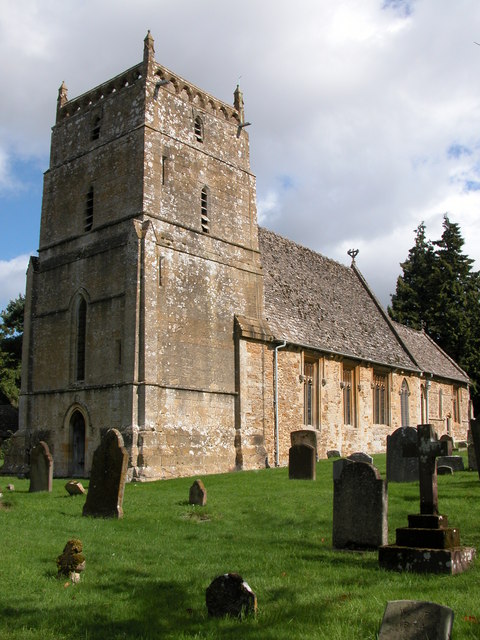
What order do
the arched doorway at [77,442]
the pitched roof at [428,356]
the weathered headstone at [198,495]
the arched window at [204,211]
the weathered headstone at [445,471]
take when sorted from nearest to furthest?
the weathered headstone at [198,495], the weathered headstone at [445,471], the arched doorway at [77,442], the arched window at [204,211], the pitched roof at [428,356]

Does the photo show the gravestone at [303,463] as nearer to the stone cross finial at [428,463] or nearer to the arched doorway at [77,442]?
the arched doorway at [77,442]

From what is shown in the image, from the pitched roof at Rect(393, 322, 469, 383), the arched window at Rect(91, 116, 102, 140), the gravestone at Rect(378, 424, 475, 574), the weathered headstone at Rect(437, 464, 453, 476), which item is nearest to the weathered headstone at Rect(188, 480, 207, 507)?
the gravestone at Rect(378, 424, 475, 574)

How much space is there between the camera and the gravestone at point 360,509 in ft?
30.3

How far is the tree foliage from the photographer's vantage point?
46688 mm

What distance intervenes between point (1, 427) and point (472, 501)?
30.1 m

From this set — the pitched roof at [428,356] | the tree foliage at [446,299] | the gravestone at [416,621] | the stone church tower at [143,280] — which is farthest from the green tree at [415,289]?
the gravestone at [416,621]

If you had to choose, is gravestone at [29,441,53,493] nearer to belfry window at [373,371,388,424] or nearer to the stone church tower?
the stone church tower

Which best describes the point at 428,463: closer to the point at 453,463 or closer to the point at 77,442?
the point at 453,463

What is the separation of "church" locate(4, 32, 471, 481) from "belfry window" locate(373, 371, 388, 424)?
114 inches

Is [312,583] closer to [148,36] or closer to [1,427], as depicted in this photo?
[148,36]

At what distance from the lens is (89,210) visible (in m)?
24.5

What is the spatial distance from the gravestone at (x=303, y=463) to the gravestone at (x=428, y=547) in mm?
8982

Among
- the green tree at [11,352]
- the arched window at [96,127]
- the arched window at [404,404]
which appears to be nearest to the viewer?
the arched window at [96,127]

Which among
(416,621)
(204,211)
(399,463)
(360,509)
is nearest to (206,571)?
(360,509)
